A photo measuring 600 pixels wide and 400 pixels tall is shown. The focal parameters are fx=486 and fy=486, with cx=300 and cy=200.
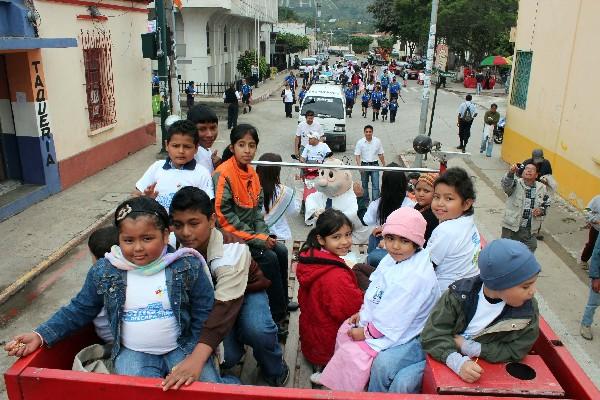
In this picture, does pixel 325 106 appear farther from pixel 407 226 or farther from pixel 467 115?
pixel 407 226

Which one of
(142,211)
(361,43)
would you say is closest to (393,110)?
(142,211)

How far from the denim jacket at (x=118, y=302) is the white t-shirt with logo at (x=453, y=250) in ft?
5.01

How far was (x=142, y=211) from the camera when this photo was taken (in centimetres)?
226

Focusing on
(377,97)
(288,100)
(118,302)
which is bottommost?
(288,100)

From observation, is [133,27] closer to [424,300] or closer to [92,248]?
[92,248]

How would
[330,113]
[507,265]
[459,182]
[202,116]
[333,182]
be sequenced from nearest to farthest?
[507,265] → [459,182] → [202,116] → [333,182] → [330,113]

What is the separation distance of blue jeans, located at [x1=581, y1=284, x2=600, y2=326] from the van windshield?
10924 mm

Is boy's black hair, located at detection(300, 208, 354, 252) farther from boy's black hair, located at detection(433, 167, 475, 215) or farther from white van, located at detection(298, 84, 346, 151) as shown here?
white van, located at detection(298, 84, 346, 151)

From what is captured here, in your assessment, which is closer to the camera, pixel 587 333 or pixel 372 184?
pixel 587 333

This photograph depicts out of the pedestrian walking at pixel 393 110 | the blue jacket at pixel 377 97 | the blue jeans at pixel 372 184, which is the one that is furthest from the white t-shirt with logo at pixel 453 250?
the blue jacket at pixel 377 97

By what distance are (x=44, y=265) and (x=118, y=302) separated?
15.8 ft

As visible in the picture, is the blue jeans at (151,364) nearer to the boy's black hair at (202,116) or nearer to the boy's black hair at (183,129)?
the boy's black hair at (183,129)

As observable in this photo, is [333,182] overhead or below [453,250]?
below

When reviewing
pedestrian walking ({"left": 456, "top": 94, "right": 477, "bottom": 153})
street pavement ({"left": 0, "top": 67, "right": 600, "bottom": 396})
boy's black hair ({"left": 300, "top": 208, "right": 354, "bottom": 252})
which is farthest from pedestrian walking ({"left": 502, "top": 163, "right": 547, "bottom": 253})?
pedestrian walking ({"left": 456, "top": 94, "right": 477, "bottom": 153})
